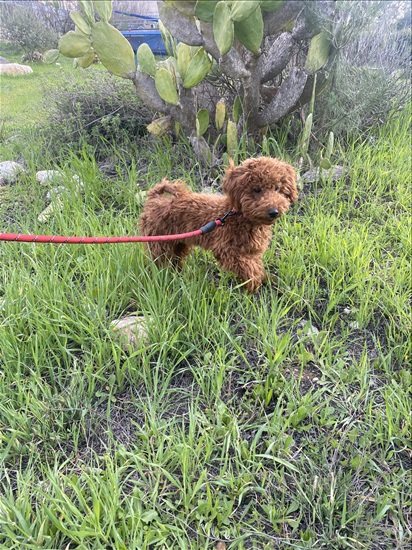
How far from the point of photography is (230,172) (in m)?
1.58

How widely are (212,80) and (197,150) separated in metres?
0.65

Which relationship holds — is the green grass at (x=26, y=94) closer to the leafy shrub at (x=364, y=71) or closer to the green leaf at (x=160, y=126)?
the green leaf at (x=160, y=126)

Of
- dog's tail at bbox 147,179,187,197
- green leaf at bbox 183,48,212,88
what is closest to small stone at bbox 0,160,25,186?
green leaf at bbox 183,48,212,88

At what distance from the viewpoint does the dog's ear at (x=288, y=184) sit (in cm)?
157

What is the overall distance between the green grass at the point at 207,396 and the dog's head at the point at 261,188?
0.38 metres

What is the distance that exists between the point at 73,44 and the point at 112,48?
22 centimetres

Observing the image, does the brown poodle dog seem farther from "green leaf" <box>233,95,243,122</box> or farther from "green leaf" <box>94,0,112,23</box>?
"green leaf" <box>94,0,112,23</box>

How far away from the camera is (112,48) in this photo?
241cm

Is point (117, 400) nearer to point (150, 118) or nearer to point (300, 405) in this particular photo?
point (300, 405)

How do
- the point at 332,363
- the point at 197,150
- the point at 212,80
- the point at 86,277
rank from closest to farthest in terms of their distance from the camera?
the point at 332,363 < the point at 86,277 < the point at 197,150 < the point at 212,80

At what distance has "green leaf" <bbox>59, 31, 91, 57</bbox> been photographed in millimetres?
2381

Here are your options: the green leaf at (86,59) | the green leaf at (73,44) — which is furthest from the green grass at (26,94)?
the green leaf at (73,44)

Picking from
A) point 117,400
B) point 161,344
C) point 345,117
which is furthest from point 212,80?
point 117,400

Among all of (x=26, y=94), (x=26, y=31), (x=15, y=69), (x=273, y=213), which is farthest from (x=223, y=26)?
(x=26, y=31)
